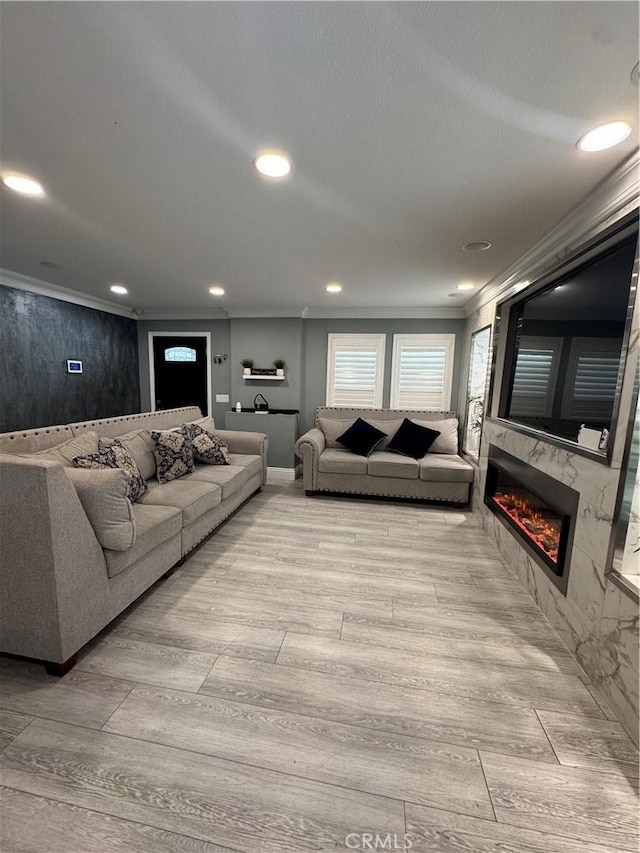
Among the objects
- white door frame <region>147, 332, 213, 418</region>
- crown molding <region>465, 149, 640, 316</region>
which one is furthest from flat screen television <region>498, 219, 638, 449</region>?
white door frame <region>147, 332, 213, 418</region>

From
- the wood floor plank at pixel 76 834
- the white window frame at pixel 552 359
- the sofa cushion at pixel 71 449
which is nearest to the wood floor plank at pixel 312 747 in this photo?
the wood floor plank at pixel 76 834

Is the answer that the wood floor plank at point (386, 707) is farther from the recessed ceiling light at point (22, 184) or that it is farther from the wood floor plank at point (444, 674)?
the recessed ceiling light at point (22, 184)

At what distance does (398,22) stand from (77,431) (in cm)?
289

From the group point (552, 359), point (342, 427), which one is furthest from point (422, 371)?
point (552, 359)

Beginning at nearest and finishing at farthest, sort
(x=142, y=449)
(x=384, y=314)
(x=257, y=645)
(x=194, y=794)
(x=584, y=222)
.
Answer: (x=194, y=794), (x=257, y=645), (x=584, y=222), (x=142, y=449), (x=384, y=314)

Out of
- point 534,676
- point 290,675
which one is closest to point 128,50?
point 290,675

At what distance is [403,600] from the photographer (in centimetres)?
219

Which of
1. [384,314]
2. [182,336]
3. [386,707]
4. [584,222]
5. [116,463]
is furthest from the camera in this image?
[182,336]

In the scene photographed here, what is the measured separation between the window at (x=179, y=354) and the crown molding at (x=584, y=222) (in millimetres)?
4521

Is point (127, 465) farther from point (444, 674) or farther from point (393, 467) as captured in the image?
point (393, 467)

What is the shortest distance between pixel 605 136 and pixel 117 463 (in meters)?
3.19

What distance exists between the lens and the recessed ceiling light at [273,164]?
1562 mm

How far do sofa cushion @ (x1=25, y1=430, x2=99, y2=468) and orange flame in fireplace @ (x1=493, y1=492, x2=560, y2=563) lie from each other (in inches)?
125

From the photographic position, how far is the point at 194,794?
1138 mm
